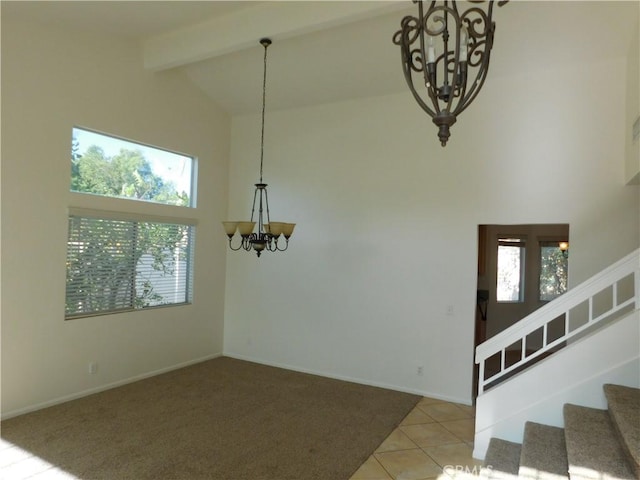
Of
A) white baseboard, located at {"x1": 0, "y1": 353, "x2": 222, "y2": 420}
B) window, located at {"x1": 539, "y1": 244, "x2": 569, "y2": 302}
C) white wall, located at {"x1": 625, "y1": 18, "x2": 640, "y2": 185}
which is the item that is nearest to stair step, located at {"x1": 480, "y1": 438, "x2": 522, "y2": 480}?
white wall, located at {"x1": 625, "y1": 18, "x2": 640, "y2": 185}

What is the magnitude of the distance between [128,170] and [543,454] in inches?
190

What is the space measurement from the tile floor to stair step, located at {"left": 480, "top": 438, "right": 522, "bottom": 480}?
24 cm

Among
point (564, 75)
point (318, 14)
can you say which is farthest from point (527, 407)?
point (318, 14)

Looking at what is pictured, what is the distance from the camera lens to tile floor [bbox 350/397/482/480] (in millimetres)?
3145

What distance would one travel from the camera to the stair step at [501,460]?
8.94 ft

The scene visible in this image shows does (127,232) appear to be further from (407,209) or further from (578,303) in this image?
(578,303)

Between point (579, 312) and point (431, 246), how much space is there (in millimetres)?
1574

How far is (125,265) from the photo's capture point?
4.98m

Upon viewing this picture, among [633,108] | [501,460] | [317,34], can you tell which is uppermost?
[317,34]

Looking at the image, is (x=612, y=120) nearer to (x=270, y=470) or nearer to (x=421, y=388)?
(x=421, y=388)

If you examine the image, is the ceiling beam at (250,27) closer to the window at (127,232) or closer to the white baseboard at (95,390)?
the window at (127,232)

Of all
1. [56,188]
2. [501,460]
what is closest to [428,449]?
[501,460]

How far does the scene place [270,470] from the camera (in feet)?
10.3

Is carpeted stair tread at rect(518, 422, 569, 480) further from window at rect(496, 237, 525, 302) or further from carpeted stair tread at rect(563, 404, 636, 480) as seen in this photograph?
window at rect(496, 237, 525, 302)
